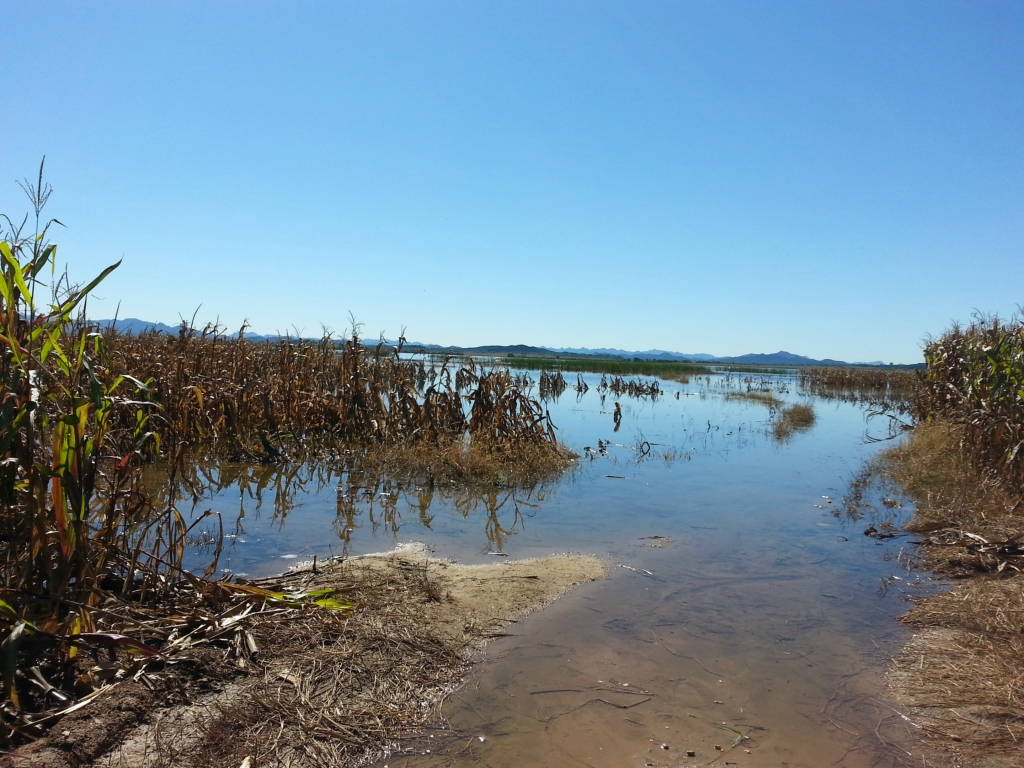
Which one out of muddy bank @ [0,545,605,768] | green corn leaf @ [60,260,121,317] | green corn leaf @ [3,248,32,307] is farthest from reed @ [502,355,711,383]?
green corn leaf @ [3,248,32,307]

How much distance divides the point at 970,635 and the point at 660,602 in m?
2.13

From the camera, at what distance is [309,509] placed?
7.77 metres

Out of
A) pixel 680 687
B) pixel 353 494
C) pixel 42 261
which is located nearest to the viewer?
pixel 42 261

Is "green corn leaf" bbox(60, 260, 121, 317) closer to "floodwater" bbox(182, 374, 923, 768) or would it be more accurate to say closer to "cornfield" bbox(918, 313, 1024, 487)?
"floodwater" bbox(182, 374, 923, 768)

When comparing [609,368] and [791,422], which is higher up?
[609,368]

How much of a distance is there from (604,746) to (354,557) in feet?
10.4

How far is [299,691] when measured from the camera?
320cm

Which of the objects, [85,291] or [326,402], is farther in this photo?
[326,402]

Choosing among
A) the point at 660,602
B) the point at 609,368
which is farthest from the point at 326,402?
the point at 609,368

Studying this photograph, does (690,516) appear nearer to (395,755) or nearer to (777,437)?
(395,755)

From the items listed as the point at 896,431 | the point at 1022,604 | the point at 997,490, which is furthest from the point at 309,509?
the point at 896,431

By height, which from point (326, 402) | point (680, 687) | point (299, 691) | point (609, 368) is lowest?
point (680, 687)

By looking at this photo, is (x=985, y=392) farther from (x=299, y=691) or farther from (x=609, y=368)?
(x=609, y=368)

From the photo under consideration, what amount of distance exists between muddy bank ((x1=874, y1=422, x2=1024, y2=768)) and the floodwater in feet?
0.62
